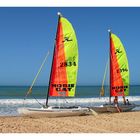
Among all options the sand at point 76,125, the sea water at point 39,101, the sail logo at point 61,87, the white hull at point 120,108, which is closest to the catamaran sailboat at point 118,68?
the white hull at point 120,108

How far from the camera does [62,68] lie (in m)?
16.1

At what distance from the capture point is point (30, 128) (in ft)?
40.9

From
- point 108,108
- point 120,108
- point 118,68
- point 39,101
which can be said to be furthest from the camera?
point 39,101

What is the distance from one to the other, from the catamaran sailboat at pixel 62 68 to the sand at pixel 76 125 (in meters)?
0.43

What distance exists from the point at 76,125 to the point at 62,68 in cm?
302

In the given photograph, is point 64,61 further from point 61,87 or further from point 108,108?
point 108,108

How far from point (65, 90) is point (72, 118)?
43.1 inches

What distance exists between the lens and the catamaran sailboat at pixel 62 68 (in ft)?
52.1

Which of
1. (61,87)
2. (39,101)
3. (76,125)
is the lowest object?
(76,125)

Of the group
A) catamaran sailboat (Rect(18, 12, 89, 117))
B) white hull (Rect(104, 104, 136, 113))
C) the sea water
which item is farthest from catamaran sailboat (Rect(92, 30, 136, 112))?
catamaran sailboat (Rect(18, 12, 89, 117))

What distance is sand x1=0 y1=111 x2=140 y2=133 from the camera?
1209 centimetres

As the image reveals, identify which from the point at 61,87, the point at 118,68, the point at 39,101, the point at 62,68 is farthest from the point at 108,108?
the point at 39,101
